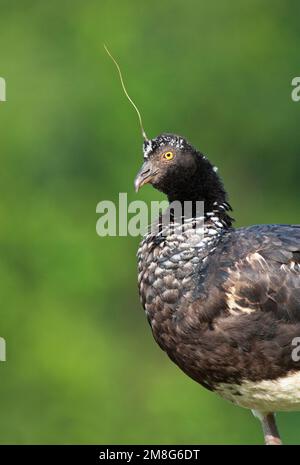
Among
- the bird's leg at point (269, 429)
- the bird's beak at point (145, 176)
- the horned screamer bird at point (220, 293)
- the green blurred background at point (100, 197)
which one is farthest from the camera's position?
the green blurred background at point (100, 197)

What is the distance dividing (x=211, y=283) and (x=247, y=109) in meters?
10.0

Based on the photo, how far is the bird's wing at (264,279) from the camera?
6086 mm

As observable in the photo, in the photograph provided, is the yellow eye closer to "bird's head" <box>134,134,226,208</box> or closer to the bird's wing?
"bird's head" <box>134,134,226,208</box>

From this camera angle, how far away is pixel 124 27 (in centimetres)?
1600

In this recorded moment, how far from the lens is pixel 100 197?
1488 centimetres

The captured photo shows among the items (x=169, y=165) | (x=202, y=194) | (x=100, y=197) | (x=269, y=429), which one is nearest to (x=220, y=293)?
(x=202, y=194)

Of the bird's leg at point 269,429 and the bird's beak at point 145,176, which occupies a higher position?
the bird's beak at point 145,176

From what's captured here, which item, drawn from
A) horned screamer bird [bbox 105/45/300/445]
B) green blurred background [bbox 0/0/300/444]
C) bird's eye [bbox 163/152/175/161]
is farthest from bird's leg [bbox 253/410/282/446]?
green blurred background [bbox 0/0/300/444]

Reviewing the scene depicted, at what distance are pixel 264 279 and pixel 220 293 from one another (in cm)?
19

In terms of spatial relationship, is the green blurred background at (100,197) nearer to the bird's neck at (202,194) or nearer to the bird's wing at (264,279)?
the bird's neck at (202,194)

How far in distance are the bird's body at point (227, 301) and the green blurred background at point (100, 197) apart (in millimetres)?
7906

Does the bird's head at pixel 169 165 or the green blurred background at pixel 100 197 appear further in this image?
the green blurred background at pixel 100 197

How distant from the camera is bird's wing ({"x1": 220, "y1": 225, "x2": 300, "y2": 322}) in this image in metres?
6.09

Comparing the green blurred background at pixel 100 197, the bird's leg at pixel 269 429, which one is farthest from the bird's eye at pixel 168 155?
the green blurred background at pixel 100 197
